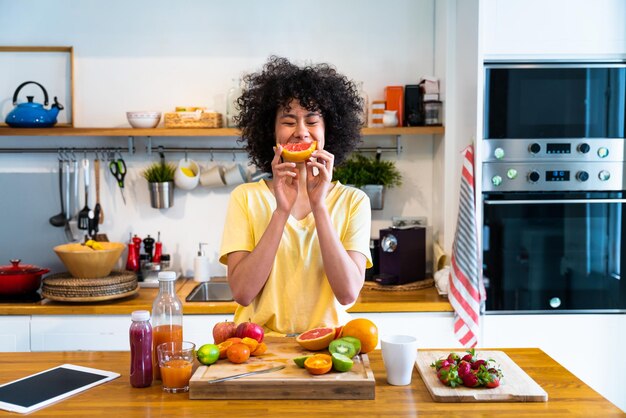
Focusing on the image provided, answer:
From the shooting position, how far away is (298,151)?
2.15 m

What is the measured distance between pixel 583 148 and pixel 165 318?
2206mm

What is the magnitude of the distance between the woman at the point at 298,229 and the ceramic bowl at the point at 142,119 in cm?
144

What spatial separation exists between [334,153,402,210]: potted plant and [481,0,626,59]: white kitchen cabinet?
87 centimetres

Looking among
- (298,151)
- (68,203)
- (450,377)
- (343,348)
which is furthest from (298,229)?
(68,203)

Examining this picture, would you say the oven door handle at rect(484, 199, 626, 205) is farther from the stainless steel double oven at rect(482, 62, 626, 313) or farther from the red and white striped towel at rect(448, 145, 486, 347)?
the red and white striped towel at rect(448, 145, 486, 347)

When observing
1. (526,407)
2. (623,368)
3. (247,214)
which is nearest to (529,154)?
(623,368)

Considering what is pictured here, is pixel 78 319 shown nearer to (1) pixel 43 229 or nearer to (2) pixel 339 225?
(1) pixel 43 229

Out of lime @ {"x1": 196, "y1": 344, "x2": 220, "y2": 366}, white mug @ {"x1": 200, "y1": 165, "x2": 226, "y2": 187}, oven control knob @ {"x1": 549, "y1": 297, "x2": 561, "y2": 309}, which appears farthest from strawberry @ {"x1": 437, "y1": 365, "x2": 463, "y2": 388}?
white mug @ {"x1": 200, "y1": 165, "x2": 226, "y2": 187}

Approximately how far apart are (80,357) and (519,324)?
2.03 meters

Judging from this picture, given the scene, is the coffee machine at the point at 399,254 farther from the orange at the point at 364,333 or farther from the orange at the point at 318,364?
the orange at the point at 318,364

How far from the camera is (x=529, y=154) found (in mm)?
3260

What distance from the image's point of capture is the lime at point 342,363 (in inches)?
69.4

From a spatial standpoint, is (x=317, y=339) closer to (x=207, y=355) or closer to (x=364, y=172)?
(x=207, y=355)

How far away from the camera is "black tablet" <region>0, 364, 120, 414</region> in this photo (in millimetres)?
1691
